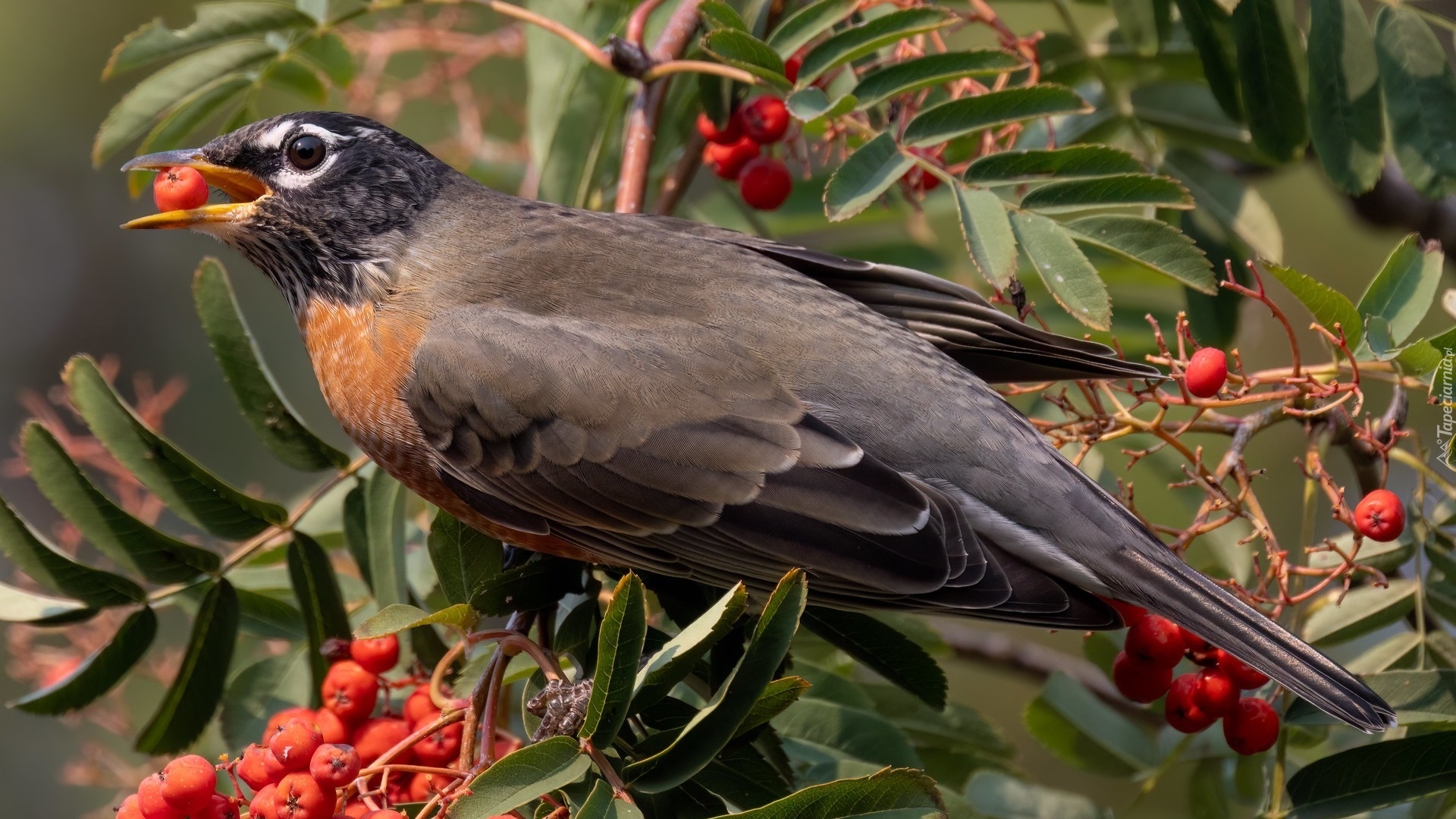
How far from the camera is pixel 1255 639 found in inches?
88.0

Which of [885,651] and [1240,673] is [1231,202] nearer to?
[1240,673]

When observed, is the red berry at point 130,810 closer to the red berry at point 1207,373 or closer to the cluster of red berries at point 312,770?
the cluster of red berries at point 312,770

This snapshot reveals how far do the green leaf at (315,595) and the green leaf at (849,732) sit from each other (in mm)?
882


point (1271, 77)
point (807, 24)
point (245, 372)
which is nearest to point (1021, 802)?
point (1271, 77)

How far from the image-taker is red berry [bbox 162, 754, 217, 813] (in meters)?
1.89

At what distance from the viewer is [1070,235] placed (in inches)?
100

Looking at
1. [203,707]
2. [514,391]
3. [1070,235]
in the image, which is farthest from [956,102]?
[203,707]

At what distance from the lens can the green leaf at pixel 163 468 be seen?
8.12 ft

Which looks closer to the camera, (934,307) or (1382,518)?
(1382,518)

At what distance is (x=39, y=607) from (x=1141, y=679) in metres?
2.06

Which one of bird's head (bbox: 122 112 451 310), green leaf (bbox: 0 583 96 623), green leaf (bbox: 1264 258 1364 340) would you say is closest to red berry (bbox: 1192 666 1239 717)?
green leaf (bbox: 1264 258 1364 340)

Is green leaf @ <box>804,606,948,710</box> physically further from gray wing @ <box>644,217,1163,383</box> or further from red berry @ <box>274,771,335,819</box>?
red berry @ <box>274,771,335,819</box>

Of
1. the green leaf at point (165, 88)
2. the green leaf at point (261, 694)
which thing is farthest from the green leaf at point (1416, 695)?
the green leaf at point (165, 88)

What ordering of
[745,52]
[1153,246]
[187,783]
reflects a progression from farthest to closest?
[745,52]
[1153,246]
[187,783]
